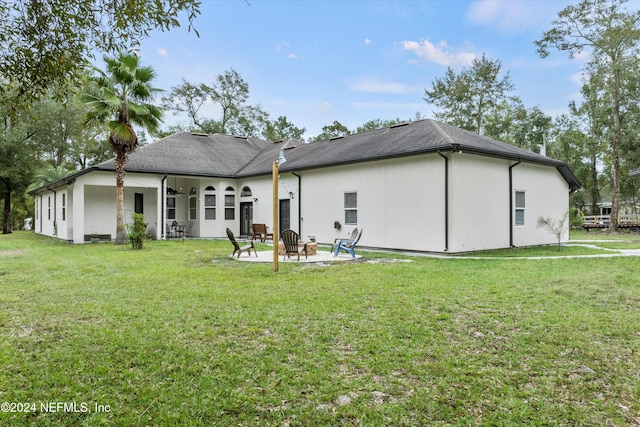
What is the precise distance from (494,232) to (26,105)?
41.9 ft

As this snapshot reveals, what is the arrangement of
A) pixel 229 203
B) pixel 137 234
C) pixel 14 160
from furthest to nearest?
pixel 14 160 → pixel 229 203 → pixel 137 234

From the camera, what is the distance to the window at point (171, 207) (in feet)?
68.5

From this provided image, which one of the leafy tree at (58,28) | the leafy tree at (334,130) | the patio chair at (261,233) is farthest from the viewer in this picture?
the leafy tree at (334,130)

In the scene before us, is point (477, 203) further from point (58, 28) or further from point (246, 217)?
point (58, 28)

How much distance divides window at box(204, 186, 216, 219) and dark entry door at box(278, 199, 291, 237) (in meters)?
4.11

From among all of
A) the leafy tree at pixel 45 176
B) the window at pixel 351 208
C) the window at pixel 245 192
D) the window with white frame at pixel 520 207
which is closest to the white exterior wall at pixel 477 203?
the window with white frame at pixel 520 207

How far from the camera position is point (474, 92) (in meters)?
34.3

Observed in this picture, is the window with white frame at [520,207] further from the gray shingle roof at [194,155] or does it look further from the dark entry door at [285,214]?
the gray shingle roof at [194,155]

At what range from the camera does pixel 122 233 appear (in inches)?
627

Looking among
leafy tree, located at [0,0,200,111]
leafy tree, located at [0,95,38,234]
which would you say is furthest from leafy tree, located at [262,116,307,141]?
leafy tree, located at [0,0,200,111]

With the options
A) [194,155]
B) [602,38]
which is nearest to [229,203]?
[194,155]

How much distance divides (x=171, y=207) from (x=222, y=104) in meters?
17.8

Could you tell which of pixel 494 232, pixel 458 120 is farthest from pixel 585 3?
pixel 494 232

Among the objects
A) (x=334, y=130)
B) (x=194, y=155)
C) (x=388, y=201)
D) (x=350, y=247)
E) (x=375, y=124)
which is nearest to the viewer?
(x=350, y=247)
